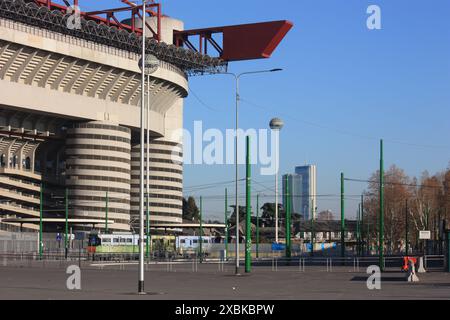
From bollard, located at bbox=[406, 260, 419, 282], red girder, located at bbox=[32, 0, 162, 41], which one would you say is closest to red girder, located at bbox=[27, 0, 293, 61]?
red girder, located at bbox=[32, 0, 162, 41]

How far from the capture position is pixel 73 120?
139250mm

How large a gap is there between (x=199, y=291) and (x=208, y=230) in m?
157

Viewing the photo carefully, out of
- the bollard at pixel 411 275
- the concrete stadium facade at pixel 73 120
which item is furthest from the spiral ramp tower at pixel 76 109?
the bollard at pixel 411 275

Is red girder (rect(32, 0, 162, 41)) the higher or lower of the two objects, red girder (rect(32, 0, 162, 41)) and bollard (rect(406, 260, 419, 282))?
the higher

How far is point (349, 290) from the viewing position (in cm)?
3453

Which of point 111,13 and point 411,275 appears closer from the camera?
point 411,275

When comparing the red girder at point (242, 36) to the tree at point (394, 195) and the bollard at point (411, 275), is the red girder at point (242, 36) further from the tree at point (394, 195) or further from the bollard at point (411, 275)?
the bollard at point (411, 275)

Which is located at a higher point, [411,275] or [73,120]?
[73,120]

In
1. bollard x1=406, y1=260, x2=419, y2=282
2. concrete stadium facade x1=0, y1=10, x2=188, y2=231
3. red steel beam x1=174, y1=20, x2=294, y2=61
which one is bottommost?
bollard x1=406, y1=260, x2=419, y2=282

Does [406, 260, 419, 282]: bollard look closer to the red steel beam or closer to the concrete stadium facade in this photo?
the concrete stadium facade

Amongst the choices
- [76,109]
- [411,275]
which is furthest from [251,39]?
[411,275]

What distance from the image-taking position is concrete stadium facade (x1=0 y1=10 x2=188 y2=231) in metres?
124

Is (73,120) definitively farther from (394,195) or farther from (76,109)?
(394,195)
